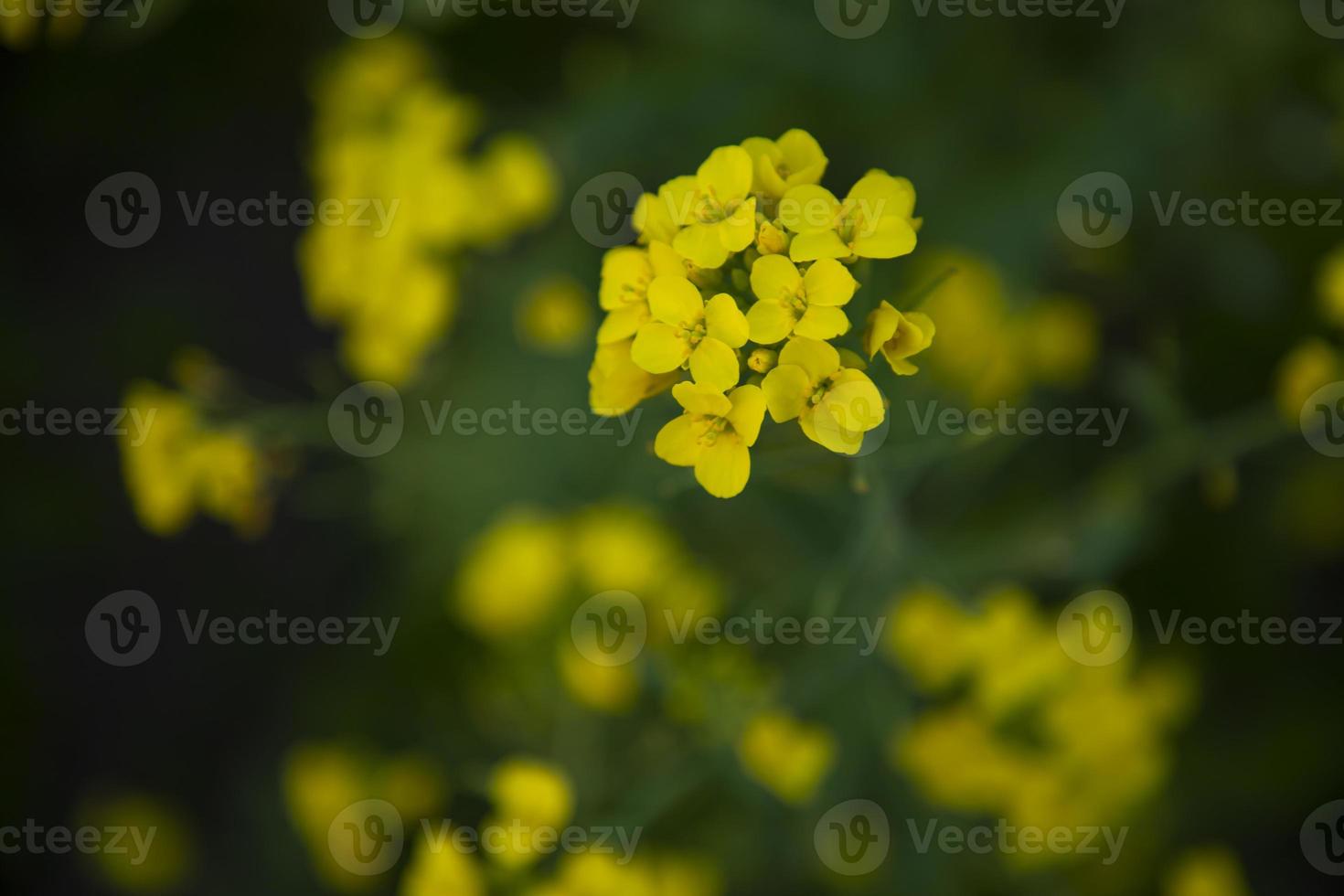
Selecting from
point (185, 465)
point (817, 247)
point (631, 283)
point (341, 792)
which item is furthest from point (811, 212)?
point (341, 792)

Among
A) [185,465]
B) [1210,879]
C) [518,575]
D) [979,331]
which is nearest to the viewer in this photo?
[185,465]

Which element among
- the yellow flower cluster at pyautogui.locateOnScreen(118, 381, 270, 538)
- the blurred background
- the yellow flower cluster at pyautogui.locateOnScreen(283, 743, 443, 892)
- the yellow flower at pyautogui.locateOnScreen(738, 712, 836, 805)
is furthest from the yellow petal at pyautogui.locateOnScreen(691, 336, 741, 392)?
the yellow flower cluster at pyautogui.locateOnScreen(283, 743, 443, 892)

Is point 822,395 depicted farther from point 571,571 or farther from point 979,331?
point 571,571

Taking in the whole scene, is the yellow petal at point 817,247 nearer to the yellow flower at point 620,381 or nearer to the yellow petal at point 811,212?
the yellow petal at point 811,212

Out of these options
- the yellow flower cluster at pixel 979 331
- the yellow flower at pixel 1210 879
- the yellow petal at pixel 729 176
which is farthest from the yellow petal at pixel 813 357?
the yellow flower at pixel 1210 879

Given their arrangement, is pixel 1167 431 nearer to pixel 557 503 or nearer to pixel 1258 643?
pixel 1258 643
